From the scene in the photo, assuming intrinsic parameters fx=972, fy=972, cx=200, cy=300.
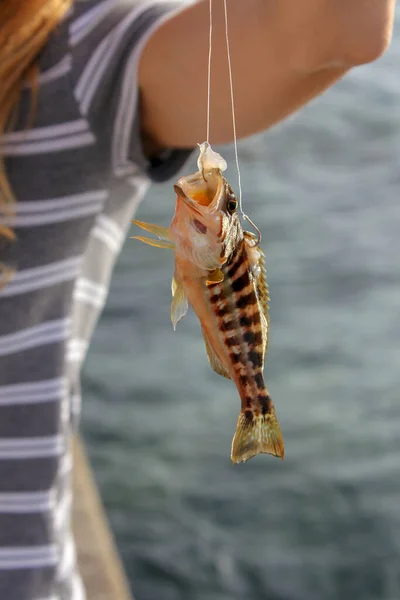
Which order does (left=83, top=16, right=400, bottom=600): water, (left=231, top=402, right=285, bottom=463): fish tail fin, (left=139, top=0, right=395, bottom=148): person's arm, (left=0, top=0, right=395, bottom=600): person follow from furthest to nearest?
(left=83, top=16, right=400, bottom=600): water → (left=0, top=0, right=395, bottom=600): person → (left=139, top=0, right=395, bottom=148): person's arm → (left=231, top=402, right=285, bottom=463): fish tail fin

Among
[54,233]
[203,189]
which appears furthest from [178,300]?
[54,233]

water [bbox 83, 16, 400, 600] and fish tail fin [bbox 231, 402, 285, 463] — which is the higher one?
water [bbox 83, 16, 400, 600]

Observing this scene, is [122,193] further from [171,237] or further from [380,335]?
[380,335]

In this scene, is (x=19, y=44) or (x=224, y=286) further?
(x=19, y=44)

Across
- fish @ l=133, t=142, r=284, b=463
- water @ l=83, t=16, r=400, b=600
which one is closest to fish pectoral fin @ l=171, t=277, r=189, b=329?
fish @ l=133, t=142, r=284, b=463

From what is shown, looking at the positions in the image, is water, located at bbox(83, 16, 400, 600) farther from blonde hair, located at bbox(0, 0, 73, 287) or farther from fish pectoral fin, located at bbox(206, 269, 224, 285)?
fish pectoral fin, located at bbox(206, 269, 224, 285)

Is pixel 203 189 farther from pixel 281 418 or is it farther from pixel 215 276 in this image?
pixel 281 418

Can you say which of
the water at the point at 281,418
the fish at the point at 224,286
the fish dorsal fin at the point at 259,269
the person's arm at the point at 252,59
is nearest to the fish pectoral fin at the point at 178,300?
the fish at the point at 224,286
